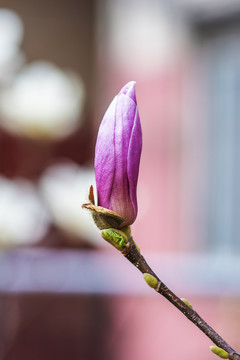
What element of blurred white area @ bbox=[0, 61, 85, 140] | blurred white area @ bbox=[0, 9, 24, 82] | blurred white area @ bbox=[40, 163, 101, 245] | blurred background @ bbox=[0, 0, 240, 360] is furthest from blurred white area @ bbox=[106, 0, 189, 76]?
blurred white area @ bbox=[0, 9, 24, 82]

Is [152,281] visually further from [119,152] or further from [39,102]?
[39,102]

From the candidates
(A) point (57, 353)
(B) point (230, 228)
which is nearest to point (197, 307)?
(B) point (230, 228)

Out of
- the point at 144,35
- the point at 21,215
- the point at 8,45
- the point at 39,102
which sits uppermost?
the point at 144,35

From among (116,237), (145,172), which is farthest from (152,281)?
(145,172)

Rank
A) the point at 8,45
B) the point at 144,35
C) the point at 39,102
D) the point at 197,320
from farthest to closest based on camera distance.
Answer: the point at 144,35
the point at 39,102
the point at 8,45
the point at 197,320

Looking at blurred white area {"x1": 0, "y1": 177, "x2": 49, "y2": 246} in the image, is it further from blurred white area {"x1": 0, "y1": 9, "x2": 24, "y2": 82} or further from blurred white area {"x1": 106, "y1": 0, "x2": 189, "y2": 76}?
blurred white area {"x1": 106, "y1": 0, "x2": 189, "y2": 76}

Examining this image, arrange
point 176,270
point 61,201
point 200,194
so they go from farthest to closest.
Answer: point 200,194 < point 176,270 < point 61,201

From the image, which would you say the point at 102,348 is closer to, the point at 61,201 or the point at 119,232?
the point at 61,201
